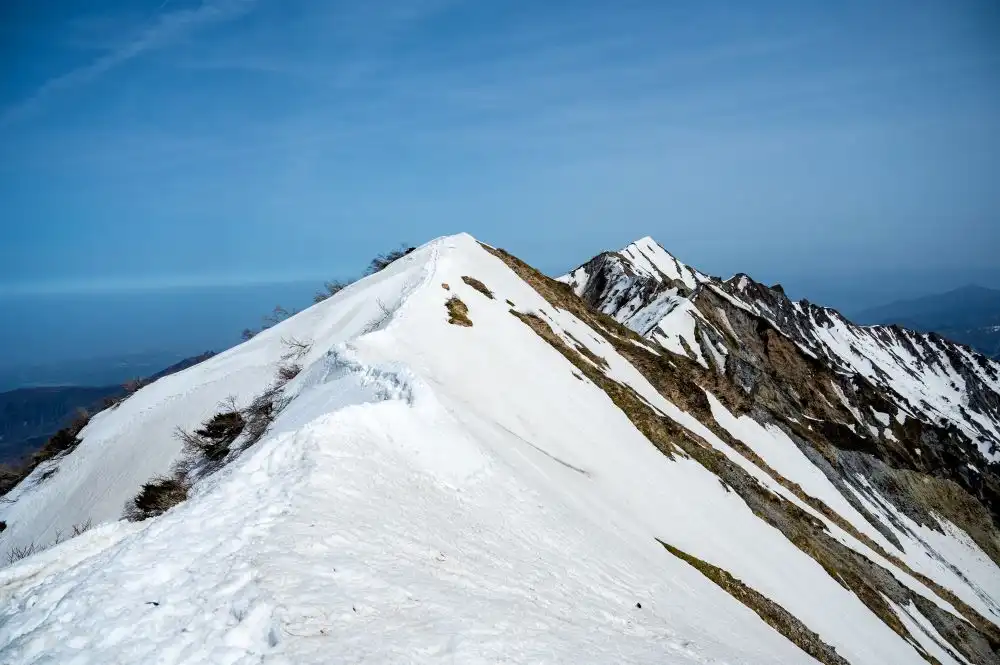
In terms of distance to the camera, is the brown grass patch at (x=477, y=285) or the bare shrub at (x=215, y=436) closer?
the bare shrub at (x=215, y=436)

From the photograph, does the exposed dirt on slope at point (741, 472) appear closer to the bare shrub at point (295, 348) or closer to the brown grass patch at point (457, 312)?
the brown grass patch at point (457, 312)

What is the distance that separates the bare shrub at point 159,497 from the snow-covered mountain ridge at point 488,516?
6.57 feet

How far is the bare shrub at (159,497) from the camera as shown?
18750 millimetres

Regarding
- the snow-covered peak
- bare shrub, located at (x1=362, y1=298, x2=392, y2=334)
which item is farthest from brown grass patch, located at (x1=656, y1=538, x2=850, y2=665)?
the snow-covered peak

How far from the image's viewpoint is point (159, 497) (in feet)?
67.9

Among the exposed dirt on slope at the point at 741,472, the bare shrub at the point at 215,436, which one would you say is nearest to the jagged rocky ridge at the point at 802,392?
the exposed dirt on slope at the point at 741,472

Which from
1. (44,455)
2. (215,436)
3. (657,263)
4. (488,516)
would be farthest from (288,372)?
(657,263)

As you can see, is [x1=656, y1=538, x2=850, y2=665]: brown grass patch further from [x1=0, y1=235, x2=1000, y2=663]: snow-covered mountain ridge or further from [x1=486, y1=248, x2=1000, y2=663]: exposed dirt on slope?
[x1=486, y1=248, x2=1000, y2=663]: exposed dirt on slope

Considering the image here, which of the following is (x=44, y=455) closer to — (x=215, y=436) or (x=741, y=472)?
(x=215, y=436)

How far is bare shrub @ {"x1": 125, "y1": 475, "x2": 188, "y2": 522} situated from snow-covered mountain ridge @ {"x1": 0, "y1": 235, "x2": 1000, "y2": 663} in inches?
78.9

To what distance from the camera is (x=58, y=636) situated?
20.4 ft

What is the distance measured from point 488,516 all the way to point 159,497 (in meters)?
14.9

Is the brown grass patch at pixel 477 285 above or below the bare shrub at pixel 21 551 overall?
above

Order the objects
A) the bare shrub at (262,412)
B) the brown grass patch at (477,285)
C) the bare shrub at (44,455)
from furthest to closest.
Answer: the brown grass patch at (477,285) → the bare shrub at (44,455) → the bare shrub at (262,412)
